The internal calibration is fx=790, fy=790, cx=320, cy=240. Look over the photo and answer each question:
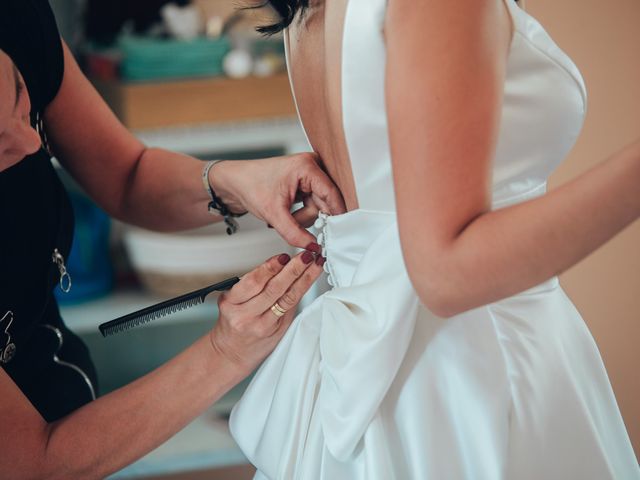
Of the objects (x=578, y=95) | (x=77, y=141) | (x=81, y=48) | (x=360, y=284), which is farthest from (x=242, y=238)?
(x=578, y=95)

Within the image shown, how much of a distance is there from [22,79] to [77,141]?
21 centimetres

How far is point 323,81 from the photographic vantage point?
2.60ft

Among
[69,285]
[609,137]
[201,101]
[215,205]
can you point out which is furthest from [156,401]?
[609,137]

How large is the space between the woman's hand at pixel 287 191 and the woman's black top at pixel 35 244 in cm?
24

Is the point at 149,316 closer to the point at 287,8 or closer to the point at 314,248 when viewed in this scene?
the point at 314,248


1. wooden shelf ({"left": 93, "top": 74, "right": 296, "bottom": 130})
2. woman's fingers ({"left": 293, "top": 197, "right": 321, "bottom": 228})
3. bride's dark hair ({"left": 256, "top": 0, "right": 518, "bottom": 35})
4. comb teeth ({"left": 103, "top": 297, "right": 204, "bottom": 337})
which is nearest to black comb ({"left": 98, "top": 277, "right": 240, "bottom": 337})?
comb teeth ({"left": 103, "top": 297, "right": 204, "bottom": 337})

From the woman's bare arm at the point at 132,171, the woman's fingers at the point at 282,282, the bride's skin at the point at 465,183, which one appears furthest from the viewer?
the woman's bare arm at the point at 132,171

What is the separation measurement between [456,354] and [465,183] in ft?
0.76

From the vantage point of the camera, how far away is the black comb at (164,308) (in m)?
0.91

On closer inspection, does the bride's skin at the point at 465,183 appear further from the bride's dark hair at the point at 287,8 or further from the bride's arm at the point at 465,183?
the bride's dark hair at the point at 287,8

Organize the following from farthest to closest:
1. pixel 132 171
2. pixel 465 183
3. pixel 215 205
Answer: pixel 132 171 < pixel 215 205 < pixel 465 183

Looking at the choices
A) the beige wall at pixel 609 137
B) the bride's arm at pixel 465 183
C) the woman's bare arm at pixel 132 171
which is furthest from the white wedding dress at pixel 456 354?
the beige wall at pixel 609 137

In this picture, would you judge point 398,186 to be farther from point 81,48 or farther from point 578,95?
point 81,48

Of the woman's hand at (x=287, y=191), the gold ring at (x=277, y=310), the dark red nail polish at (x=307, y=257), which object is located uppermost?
the woman's hand at (x=287, y=191)
